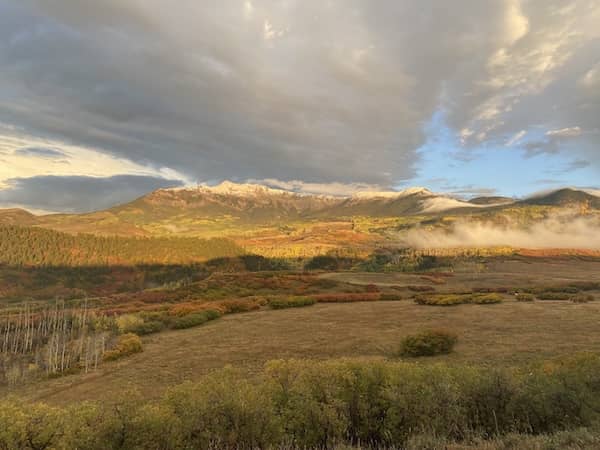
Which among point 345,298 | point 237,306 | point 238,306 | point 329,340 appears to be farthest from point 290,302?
point 329,340

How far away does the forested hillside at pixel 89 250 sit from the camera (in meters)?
132

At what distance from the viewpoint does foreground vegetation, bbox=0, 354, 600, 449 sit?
1177 centimetres

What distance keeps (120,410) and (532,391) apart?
15.4 m

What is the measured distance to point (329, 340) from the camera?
3653 cm

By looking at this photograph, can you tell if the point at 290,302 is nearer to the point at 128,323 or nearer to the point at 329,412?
the point at 128,323

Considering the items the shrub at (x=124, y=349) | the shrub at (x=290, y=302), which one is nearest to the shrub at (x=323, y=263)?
the shrub at (x=290, y=302)

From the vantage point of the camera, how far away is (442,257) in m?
147

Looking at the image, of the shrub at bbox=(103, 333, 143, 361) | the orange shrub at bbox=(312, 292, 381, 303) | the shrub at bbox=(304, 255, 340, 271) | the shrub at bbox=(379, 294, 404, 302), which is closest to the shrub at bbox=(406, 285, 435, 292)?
the shrub at bbox=(379, 294, 404, 302)

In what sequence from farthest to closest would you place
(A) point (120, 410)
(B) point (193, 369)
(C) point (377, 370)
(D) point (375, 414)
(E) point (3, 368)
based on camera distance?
(E) point (3, 368)
(B) point (193, 369)
(C) point (377, 370)
(D) point (375, 414)
(A) point (120, 410)

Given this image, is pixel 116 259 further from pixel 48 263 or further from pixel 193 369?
pixel 193 369

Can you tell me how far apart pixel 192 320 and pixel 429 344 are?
109ft

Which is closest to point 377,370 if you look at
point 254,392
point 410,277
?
point 254,392

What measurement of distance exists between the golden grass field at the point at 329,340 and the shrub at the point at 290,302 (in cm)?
631

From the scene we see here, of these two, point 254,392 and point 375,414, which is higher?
point 254,392
